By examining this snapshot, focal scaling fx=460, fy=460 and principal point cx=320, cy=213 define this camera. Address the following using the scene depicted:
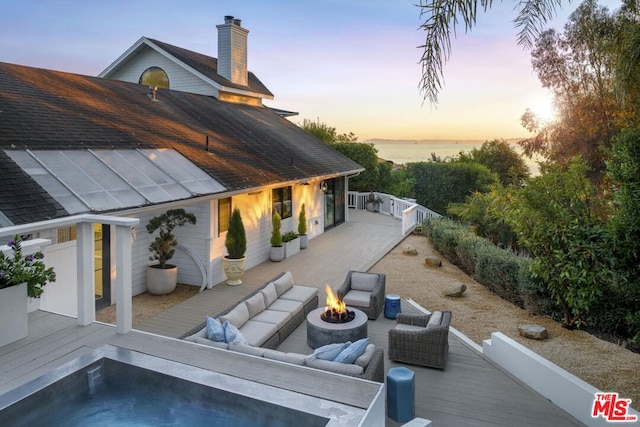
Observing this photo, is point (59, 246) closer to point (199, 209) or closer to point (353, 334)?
point (199, 209)

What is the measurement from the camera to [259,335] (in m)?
6.78

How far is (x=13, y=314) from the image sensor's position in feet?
16.3

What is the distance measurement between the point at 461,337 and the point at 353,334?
1.86 m

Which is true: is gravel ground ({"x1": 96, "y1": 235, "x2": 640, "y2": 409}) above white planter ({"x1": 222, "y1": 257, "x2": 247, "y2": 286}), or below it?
below

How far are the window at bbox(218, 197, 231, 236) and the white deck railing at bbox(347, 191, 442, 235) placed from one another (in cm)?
800

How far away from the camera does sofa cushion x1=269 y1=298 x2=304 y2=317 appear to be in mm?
7960

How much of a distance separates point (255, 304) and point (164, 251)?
3384 millimetres

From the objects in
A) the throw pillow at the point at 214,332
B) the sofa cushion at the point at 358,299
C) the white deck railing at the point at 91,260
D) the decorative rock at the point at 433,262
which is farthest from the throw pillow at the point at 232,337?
the decorative rock at the point at 433,262

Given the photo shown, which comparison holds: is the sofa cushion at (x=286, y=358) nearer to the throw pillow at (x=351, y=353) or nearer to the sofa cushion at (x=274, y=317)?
the throw pillow at (x=351, y=353)

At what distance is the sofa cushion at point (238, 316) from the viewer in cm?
686

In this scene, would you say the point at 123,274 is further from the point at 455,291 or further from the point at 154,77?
the point at 154,77

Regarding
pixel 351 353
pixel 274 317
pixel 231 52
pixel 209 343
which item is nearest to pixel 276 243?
pixel 274 317

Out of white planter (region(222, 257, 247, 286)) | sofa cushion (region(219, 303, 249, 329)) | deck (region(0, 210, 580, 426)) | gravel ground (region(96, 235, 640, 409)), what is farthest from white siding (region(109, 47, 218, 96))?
sofa cushion (region(219, 303, 249, 329))

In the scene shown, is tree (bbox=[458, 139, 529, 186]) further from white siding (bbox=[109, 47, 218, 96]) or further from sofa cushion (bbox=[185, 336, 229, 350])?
sofa cushion (bbox=[185, 336, 229, 350])
